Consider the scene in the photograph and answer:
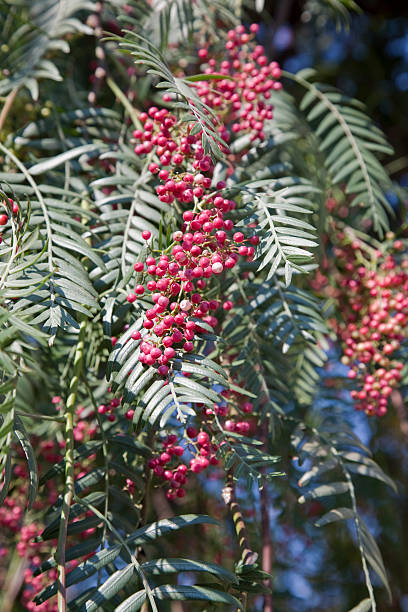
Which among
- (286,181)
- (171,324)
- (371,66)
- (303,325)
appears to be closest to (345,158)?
(286,181)

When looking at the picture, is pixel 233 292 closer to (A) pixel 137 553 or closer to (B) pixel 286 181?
(B) pixel 286 181

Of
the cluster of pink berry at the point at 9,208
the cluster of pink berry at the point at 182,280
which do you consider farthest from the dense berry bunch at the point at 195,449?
the cluster of pink berry at the point at 9,208

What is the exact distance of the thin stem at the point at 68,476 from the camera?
0.80 m

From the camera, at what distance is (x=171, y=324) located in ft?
2.69

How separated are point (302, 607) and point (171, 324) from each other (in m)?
1.77

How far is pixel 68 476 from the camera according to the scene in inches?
34.6

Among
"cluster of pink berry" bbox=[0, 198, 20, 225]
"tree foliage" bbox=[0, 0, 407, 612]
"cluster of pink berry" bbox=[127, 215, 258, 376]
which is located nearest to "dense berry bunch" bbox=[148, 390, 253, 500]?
"tree foliage" bbox=[0, 0, 407, 612]

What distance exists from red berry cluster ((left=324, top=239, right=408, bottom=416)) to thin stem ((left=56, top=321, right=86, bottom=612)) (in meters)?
0.63

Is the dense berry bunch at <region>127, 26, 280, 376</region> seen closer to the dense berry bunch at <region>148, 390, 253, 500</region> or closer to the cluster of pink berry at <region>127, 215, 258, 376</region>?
the cluster of pink berry at <region>127, 215, 258, 376</region>

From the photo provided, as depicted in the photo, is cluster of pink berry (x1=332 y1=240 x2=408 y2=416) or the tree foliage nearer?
the tree foliage

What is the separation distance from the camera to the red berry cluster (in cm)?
131

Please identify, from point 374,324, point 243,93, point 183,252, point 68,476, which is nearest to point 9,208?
point 183,252

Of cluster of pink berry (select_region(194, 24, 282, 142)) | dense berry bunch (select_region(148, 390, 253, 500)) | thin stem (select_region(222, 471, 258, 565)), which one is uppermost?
cluster of pink berry (select_region(194, 24, 282, 142))

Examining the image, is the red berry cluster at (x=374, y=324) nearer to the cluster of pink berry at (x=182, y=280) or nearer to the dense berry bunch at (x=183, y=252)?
the dense berry bunch at (x=183, y=252)
